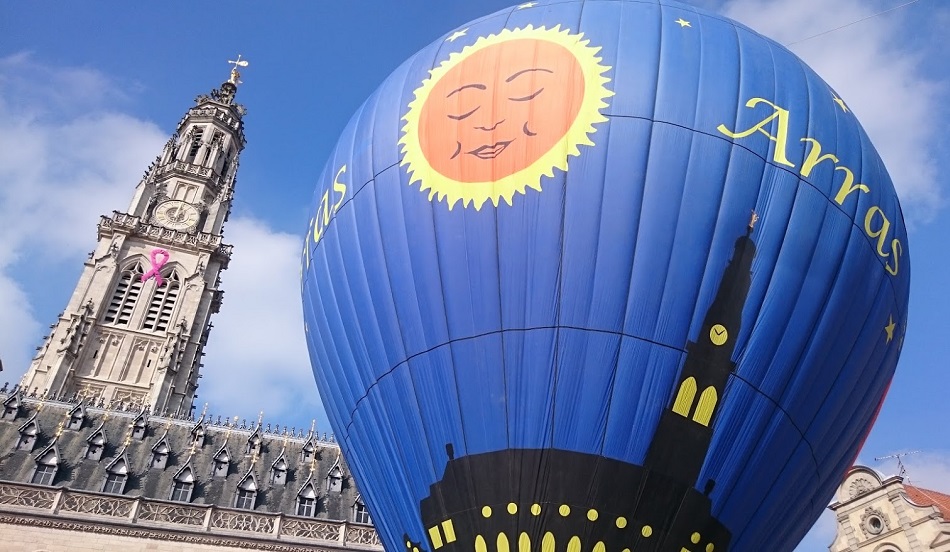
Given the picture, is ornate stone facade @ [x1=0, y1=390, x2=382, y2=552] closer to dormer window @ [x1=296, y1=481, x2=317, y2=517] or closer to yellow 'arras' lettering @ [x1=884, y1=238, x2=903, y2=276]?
dormer window @ [x1=296, y1=481, x2=317, y2=517]

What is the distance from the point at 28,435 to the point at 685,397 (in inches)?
1146

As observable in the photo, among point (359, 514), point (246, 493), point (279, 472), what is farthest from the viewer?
point (279, 472)

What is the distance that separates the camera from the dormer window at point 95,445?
29.7 meters

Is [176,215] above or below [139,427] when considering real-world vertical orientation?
above

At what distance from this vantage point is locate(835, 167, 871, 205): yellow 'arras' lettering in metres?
11.6

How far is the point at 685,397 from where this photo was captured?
10.1 metres

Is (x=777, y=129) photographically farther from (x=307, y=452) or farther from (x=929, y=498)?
(x=929, y=498)

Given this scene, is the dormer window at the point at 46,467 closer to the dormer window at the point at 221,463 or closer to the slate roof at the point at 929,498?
the dormer window at the point at 221,463

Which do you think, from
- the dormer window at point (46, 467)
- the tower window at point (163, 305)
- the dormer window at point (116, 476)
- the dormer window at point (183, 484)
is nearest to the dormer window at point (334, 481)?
the dormer window at point (183, 484)

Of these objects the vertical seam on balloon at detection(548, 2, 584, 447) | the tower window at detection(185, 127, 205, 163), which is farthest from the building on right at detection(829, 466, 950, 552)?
the tower window at detection(185, 127, 205, 163)

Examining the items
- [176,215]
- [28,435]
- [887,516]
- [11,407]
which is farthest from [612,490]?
[176,215]

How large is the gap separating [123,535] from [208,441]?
7.37 metres

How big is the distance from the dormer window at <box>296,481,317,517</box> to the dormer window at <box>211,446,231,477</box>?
3.41 metres

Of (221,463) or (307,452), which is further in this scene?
(307,452)
